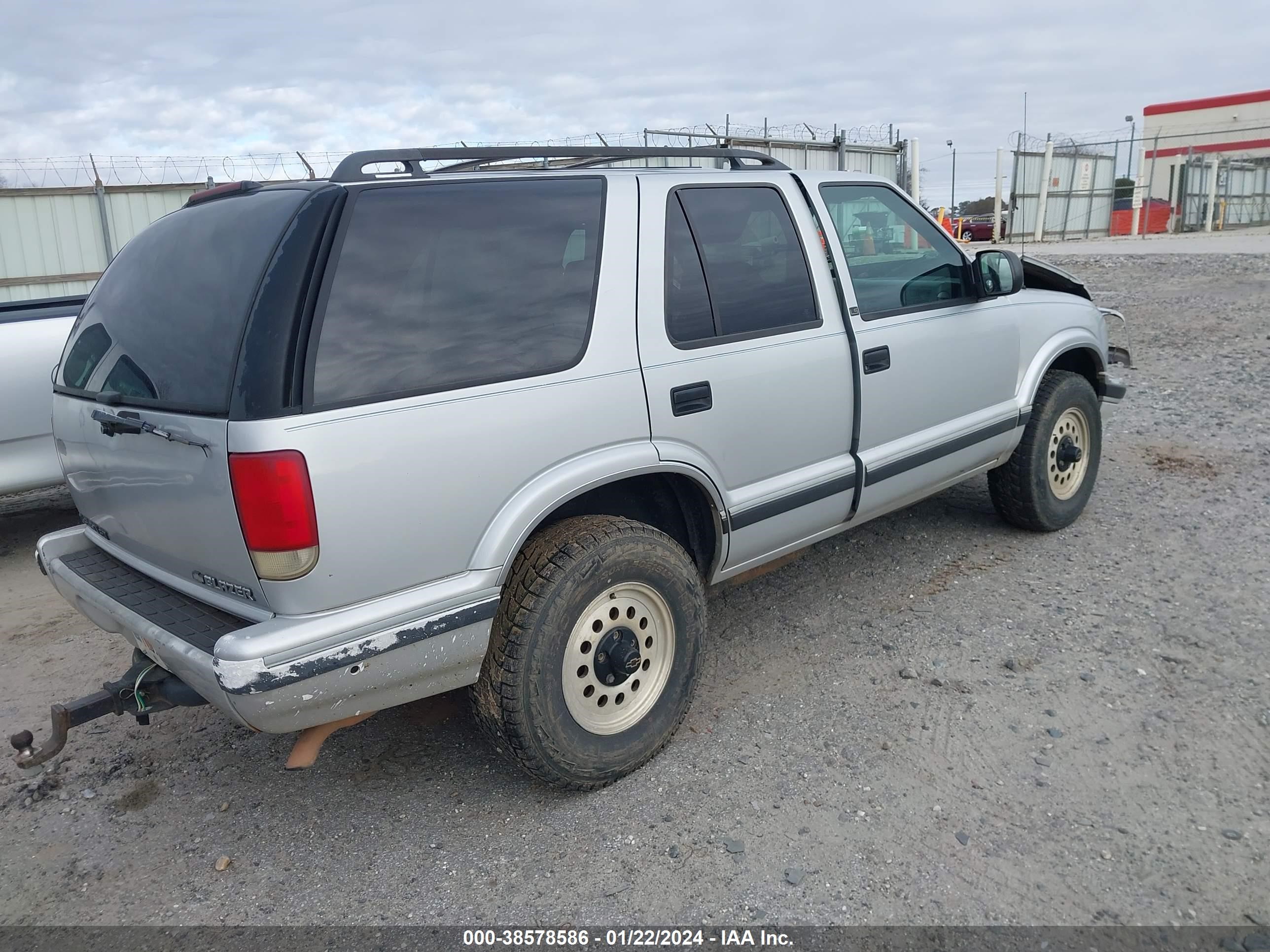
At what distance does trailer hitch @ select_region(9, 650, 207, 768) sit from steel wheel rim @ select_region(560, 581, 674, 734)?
3.65 feet

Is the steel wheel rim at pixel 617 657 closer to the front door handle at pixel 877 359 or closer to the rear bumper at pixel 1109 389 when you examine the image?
the front door handle at pixel 877 359

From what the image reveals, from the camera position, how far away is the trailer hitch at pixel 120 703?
111 inches

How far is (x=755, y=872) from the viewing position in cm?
279

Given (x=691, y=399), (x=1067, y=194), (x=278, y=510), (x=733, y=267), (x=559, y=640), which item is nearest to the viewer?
(x=278, y=510)

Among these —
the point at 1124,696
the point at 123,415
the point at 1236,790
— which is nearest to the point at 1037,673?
the point at 1124,696

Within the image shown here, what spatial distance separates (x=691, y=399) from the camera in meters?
3.29

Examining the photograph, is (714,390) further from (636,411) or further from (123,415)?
(123,415)

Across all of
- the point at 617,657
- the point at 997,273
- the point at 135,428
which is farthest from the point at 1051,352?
the point at 135,428

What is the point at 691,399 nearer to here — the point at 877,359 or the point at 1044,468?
the point at 877,359

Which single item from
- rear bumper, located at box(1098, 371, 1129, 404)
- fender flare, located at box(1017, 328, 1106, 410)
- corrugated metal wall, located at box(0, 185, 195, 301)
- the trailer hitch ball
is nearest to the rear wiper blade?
the trailer hitch ball

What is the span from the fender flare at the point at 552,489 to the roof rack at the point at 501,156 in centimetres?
97

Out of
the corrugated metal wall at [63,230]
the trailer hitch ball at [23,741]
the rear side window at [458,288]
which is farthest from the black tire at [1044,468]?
the corrugated metal wall at [63,230]

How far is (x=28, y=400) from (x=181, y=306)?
3614mm

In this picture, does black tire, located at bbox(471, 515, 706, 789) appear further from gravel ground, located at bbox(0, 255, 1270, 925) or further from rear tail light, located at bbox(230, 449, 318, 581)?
rear tail light, located at bbox(230, 449, 318, 581)
